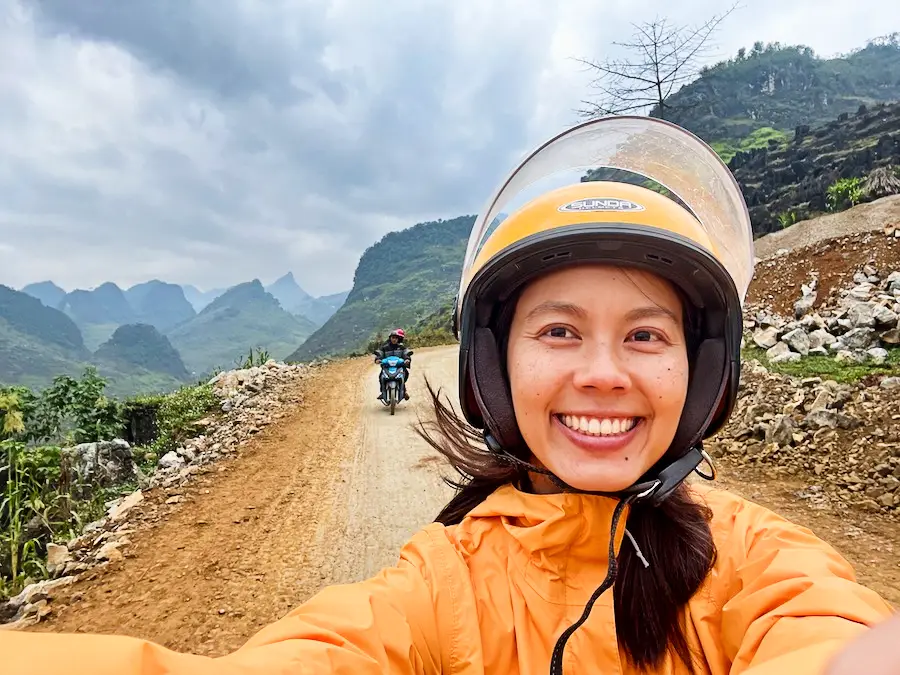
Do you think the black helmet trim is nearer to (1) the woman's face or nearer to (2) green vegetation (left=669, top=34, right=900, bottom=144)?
(1) the woman's face

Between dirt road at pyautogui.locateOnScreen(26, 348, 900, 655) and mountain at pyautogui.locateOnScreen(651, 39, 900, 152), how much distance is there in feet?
166

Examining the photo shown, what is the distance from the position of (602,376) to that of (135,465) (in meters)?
7.71

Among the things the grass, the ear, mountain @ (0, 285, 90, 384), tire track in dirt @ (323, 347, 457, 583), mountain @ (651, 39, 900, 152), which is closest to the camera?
the ear

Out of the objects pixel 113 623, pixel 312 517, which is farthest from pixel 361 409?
pixel 113 623

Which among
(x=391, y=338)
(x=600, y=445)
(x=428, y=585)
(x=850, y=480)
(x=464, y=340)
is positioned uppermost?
(x=391, y=338)

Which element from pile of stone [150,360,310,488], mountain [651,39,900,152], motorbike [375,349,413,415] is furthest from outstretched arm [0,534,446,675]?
mountain [651,39,900,152]

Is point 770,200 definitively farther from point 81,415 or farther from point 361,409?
point 81,415

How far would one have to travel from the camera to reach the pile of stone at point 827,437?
452cm

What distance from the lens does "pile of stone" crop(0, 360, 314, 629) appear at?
12.5 ft

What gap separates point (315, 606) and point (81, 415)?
9.17 meters

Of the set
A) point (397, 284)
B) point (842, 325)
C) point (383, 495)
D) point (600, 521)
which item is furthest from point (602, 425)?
point (397, 284)

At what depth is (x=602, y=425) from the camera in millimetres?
1398

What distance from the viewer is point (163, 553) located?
420 cm

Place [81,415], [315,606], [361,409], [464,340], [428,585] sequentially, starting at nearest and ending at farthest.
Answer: [315,606] → [428,585] → [464,340] → [81,415] → [361,409]
